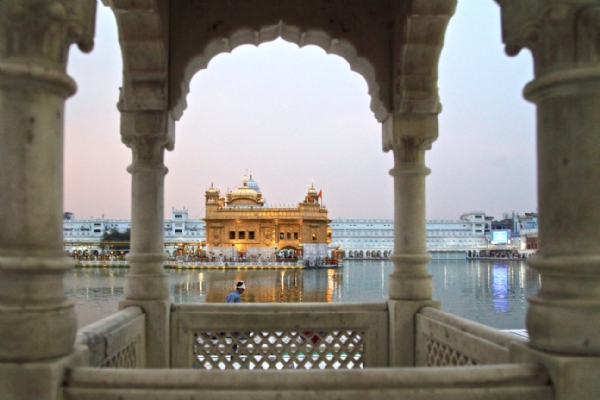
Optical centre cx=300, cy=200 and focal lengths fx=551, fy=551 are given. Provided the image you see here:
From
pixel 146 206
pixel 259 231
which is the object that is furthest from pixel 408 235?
pixel 259 231

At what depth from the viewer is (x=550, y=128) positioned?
162 centimetres

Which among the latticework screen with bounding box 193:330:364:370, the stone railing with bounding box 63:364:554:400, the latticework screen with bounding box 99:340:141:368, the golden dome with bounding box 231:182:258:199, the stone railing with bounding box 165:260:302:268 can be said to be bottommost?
the stone railing with bounding box 165:260:302:268

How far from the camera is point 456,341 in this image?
2549 mm

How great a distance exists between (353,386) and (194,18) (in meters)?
2.63

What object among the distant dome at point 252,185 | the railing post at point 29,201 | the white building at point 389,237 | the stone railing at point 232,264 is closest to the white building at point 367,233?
the white building at point 389,237

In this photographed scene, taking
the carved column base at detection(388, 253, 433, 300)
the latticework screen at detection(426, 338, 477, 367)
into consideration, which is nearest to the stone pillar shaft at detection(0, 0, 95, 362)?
the latticework screen at detection(426, 338, 477, 367)

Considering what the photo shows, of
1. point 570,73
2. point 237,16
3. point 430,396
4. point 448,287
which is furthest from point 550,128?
point 448,287

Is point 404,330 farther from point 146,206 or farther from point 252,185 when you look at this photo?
point 252,185

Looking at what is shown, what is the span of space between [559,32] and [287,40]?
230 cm

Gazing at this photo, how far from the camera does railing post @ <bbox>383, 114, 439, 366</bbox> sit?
3279mm

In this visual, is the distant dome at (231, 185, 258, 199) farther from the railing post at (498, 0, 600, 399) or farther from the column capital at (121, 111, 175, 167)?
the railing post at (498, 0, 600, 399)

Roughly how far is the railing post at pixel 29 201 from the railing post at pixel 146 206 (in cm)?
162

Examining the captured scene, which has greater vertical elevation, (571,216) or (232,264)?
(571,216)

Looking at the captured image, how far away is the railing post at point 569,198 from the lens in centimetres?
153
